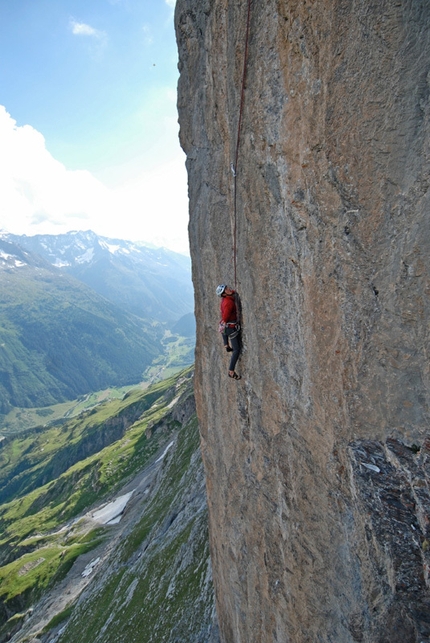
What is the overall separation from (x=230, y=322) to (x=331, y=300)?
4943mm

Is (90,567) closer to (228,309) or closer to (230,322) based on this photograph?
(230,322)

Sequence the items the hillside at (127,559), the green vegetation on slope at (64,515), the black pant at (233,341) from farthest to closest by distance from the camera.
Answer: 1. the green vegetation on slope at (64,515)
2. the hillside at (127,559)
3. the black pant at (233,341)

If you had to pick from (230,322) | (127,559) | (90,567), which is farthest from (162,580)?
(90,567)

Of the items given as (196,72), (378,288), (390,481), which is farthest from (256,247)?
(196,72)

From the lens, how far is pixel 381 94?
8.01 m

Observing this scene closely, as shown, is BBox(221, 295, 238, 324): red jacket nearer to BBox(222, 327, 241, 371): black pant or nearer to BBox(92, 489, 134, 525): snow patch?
BBox(222, 327, 241, 371): black pant

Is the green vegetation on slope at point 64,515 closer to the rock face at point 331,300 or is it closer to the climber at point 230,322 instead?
the climber at point 230,322

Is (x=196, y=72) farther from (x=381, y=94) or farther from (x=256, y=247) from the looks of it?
(x=381, y=94)

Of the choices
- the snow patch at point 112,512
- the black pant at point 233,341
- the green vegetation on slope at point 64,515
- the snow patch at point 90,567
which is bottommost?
the green vegetation on slope at point 64,515

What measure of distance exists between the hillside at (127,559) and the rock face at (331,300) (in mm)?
18171

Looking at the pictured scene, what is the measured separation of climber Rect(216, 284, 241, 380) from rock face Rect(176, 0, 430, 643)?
0.58m

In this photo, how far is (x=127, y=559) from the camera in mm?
46781

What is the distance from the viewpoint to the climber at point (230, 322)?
1345 centimetres

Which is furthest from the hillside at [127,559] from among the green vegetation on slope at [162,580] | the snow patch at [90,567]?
the snow patch at [90,567]
